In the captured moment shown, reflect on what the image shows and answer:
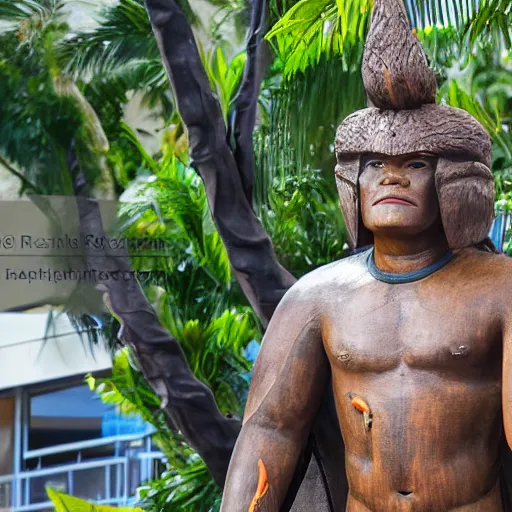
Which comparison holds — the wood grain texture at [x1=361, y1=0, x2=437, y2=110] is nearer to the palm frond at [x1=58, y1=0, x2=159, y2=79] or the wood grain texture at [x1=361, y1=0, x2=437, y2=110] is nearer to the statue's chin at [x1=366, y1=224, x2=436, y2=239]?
the statue's chin at [x1=366, y1=224, x2=436, y2=239]

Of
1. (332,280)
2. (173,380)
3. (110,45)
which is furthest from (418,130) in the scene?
(110,45)

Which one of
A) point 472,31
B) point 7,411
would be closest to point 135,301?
point 7,411

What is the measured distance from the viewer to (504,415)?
1.95m

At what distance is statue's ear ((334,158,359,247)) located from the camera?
2107 millimetres

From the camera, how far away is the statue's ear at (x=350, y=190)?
2107mm

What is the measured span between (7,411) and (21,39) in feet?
6.79

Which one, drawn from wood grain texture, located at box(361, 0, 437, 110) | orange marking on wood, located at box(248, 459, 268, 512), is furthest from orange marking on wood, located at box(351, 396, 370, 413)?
wood grain texture, located at box(361, 0, 437, 110)

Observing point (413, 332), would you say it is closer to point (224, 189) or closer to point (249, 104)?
point (224, 189)

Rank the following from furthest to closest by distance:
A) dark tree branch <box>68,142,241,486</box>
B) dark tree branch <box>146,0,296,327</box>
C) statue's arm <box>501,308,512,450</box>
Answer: dark tree branch <box>68,142,241,486</box>
dark tree branch <box>146,0,296,327</box>
statue's arm <box>501,308,512,450</box>

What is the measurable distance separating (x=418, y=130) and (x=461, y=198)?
0.16 metres

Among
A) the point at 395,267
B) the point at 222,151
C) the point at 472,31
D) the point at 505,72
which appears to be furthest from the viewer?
the point at 505,72

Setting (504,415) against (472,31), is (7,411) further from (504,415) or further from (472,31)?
(504,415)

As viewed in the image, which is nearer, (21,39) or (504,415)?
(504,415)

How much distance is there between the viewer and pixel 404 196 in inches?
80.4
